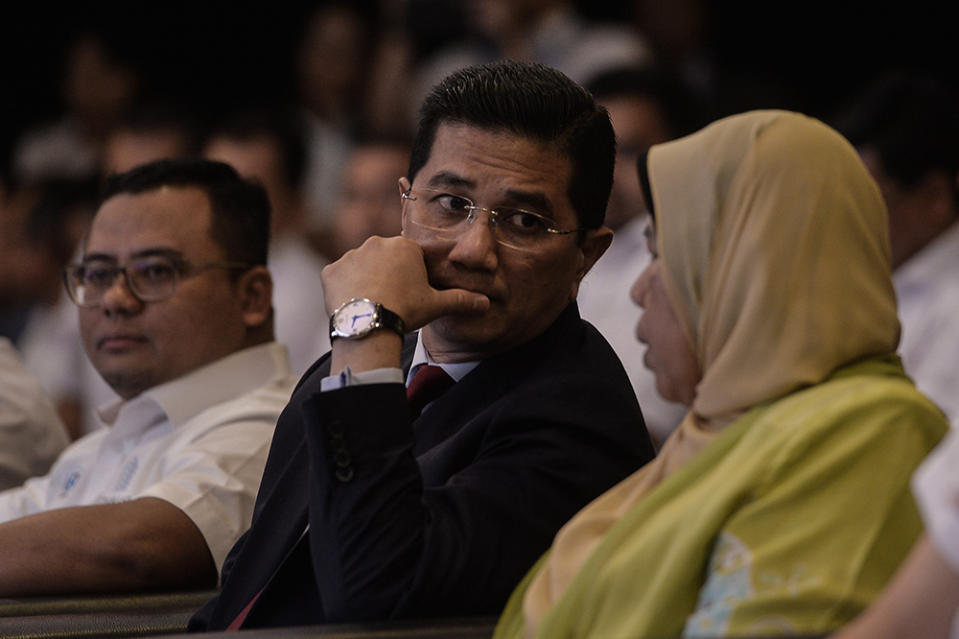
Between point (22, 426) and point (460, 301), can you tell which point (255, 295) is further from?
point (460, 301)

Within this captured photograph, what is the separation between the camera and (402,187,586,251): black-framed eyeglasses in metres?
2.00

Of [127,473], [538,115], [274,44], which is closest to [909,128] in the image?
[538,115]

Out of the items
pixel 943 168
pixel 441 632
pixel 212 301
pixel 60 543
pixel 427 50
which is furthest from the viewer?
pixel 427 50

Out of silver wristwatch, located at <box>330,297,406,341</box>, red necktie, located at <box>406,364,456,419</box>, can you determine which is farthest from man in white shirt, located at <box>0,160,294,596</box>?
silver wristwatch, located at <box>330,297,406,341</box>

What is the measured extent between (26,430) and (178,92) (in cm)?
322

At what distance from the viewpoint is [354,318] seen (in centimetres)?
187

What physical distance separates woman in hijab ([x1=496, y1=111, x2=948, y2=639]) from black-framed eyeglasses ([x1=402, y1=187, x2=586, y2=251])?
12.0 inches

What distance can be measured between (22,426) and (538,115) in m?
1.85

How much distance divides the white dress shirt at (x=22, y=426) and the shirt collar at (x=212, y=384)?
21.1 inches

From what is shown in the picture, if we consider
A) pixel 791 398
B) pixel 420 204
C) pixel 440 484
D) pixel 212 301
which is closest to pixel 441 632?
pixel 440 484

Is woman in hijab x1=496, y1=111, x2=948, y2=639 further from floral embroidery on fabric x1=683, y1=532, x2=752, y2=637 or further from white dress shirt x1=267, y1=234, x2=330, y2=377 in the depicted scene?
white dress shirt x1=267, y1=234, x2=330, y2=377

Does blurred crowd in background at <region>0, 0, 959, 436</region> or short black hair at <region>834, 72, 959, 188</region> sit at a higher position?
blurred crowd in background at <region>0, 0, 959, 436</region>

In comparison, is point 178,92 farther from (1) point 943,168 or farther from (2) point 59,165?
(1) point 943,168

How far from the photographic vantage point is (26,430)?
331cm
